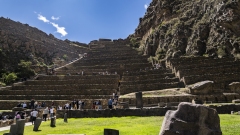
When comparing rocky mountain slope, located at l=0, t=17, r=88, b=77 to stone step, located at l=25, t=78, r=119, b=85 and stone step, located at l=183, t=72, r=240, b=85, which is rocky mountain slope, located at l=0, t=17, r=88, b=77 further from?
stone step, located at l=183, t=72, r=240, b=85

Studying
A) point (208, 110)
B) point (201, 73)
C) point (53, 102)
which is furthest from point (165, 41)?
point (208, 110)

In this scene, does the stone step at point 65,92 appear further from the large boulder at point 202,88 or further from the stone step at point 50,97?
the large boulder at point 202,88

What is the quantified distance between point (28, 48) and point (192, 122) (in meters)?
65.6

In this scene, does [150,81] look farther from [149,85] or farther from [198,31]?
Result: [198,31]

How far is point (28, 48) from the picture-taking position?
218ft

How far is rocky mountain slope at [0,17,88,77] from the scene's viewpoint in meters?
57.0

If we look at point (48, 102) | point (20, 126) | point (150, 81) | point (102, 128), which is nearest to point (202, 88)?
point (150, 81)

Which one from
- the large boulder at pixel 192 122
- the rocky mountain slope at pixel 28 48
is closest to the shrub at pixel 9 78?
the rocky mountain slope at pixel 28 48

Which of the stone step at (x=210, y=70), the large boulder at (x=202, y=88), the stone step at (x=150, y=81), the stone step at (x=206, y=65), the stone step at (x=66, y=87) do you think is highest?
the stone step at (x=206, y=65)

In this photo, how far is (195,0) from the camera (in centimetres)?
6275

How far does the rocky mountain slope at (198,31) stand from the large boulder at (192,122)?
122 ft

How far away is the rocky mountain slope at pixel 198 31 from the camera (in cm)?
4266

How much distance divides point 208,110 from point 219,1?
47091 millimetres

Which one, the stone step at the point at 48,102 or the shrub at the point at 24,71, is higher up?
the shrub at the point at 24,71
